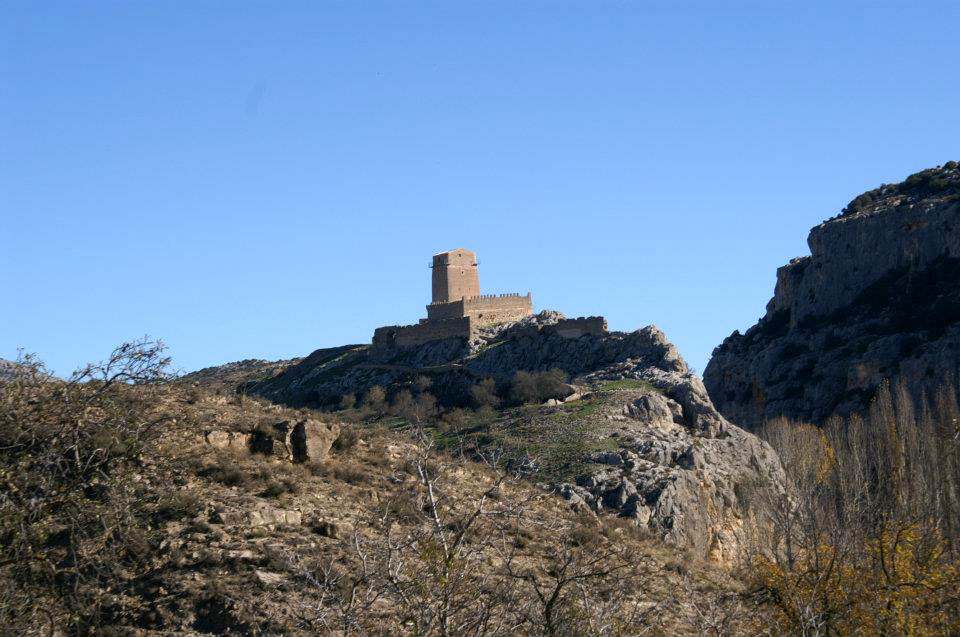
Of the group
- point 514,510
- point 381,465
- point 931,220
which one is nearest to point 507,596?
point 514,510

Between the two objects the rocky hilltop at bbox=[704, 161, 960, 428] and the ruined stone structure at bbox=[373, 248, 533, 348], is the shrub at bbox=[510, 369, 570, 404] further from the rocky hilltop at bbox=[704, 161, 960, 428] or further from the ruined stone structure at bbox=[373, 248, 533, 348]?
the rocky hilltop at bbox=[704, 161, 960, 428]

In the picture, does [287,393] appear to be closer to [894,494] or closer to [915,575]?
Answer: [894,494]

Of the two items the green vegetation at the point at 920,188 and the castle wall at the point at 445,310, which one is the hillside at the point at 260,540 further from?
the green vegetation at the point at 920,188

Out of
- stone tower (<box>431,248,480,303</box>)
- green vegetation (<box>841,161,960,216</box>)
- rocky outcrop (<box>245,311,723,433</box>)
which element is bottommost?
rocky outcrop (<box>245,311,723,433</box>)

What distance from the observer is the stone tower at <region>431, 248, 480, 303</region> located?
87875 millimetres

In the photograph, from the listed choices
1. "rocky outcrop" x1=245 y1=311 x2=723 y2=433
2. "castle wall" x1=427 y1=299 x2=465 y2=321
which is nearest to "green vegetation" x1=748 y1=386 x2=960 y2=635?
"rocky outcrop" x1=245 y1=311 x2=723 y2=433

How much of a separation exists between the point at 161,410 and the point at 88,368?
7.74 meters

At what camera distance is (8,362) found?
2188cm

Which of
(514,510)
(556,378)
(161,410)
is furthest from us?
(556,378)

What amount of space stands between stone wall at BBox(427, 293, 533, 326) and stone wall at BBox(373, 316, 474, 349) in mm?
949

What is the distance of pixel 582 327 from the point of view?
71.0m

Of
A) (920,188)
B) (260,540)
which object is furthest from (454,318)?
(260,540)

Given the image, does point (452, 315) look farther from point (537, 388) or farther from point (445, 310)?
point (537, 388)

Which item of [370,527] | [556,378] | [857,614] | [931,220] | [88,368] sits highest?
[931,220]
